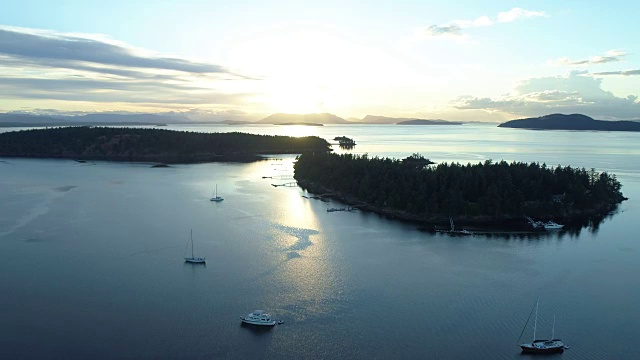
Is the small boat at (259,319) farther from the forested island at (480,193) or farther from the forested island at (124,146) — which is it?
the forested island at (124,146)

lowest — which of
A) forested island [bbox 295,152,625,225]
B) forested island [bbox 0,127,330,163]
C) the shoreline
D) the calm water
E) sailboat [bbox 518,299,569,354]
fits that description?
sailboat [bbox 518,299,569,354]

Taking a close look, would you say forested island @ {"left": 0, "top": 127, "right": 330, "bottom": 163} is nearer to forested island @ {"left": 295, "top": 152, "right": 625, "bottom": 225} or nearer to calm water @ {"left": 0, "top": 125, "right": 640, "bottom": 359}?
forested island @ {"left": 295, "top": 152, "right": 625, "bottom": 225}

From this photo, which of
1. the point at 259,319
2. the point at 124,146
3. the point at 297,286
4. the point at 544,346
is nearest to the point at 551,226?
the point at 544,346

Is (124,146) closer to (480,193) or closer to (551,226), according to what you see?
(480,193)

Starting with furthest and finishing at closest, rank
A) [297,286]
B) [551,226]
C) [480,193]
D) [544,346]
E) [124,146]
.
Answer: [124,146]
[480,193]
[551,226]
[297,286]
[544,346]

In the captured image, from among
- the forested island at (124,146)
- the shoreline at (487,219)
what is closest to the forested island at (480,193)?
the shoreline at (487,219)

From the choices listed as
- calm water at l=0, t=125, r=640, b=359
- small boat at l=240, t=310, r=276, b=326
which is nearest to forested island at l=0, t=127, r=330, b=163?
calm water at l=0, t=125, r=640, b=359

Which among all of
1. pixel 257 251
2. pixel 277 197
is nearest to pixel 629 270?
pixel 257 251
